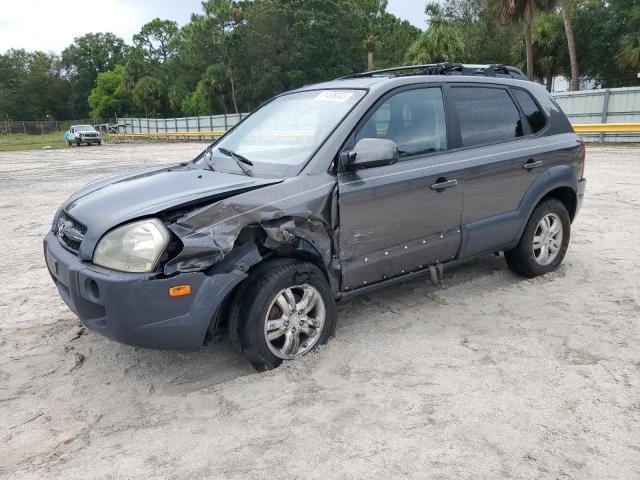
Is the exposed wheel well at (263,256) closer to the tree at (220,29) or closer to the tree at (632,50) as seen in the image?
the tree at (632,50)

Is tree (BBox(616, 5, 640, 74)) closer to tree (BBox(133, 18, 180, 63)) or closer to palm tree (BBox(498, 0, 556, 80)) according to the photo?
palm tree (BBox(498, 0, 556, 80))

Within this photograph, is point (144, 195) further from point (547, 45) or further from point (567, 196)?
point (547, 45)

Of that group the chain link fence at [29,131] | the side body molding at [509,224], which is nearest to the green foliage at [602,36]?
the side body molding at [509,224]

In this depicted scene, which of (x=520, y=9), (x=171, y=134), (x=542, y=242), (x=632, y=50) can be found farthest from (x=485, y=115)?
(x=171, y=134)

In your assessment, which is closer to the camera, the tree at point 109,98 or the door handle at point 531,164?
the door handle at point 531,164

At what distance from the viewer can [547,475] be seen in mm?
2412

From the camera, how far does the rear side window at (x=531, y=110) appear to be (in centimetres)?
479

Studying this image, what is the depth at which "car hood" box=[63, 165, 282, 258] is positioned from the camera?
10.1ft

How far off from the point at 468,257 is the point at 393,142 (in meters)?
1.30

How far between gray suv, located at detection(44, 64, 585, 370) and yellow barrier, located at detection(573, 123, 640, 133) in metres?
15.4

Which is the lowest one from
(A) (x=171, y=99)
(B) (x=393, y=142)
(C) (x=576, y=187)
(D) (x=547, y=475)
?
(D) (x=547, y=475)

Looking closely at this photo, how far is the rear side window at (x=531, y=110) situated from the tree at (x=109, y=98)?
7728 centimetres

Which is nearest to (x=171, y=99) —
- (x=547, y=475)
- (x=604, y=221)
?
(x=604, y=221)

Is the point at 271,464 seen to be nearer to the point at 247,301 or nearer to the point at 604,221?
the point at 247,301
